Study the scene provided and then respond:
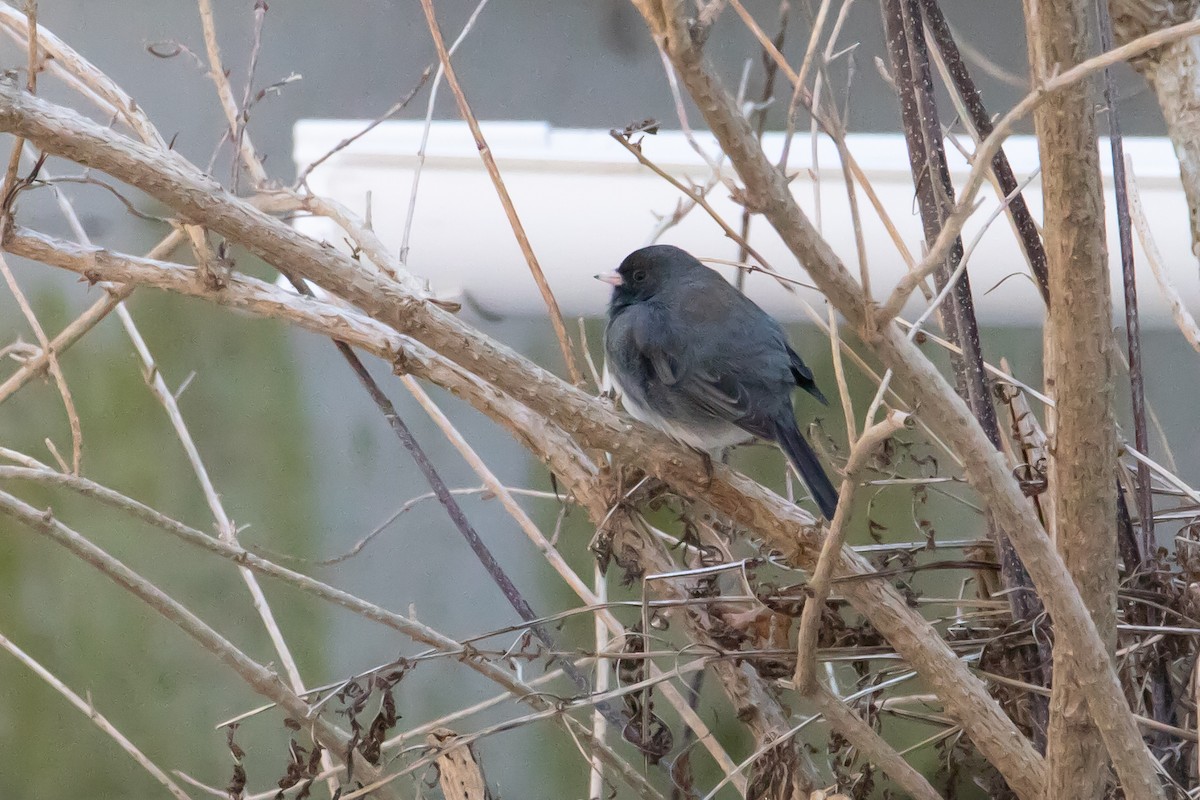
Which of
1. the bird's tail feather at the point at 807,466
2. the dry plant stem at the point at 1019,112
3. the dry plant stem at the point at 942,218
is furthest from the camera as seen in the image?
the bird's tail feather at the point at 807,466

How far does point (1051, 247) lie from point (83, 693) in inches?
67.8

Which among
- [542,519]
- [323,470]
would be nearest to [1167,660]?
[542,519]

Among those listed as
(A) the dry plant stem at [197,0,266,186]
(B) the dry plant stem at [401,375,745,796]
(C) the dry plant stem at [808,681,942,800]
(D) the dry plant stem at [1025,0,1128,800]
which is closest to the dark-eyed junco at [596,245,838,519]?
(B) the dry plant stem at [401,375,745,796]

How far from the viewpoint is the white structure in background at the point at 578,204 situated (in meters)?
1.40

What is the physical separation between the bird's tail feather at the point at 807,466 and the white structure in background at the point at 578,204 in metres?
0.34

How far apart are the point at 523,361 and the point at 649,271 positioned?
1.81 feet

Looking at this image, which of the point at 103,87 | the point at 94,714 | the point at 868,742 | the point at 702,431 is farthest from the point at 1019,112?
the point at 94,714

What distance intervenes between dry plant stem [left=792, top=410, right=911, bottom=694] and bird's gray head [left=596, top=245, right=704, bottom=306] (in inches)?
26.8

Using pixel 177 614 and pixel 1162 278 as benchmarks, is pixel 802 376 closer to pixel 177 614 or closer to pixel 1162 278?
pixel 1162 278

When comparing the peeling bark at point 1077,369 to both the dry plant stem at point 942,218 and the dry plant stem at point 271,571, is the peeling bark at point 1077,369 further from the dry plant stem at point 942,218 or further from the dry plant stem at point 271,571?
the dry plant stem at point 271,571

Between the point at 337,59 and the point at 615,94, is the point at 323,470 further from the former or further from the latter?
the point at 615,94

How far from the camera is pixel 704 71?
48 cm

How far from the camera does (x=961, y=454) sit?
64cm

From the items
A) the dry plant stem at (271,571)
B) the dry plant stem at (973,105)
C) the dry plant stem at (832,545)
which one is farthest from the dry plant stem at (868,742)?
the dry plant stem at (973,105)
